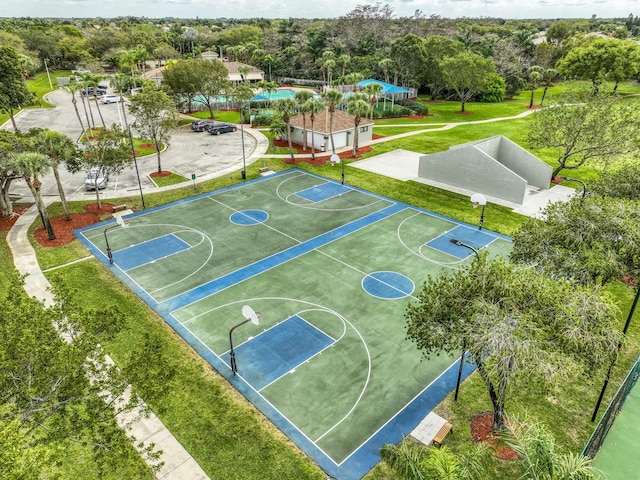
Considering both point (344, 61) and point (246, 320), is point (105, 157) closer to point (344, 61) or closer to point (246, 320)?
point (246, 320)

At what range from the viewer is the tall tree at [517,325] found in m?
12.4

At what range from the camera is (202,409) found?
703 inches

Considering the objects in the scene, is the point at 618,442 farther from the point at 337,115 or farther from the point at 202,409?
the point at 337,115

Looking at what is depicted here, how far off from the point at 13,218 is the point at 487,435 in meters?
39.4

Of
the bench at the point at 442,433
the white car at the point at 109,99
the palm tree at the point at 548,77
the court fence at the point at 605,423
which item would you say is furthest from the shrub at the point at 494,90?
the bench at the point at 442,433

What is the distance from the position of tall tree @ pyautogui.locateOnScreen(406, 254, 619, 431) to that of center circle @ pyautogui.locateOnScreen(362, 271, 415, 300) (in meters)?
10.2

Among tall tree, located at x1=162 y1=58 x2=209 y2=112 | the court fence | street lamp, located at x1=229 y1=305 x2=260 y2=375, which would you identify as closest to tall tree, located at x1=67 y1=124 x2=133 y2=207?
street lamp, located at x1=229 y1=305 x2=260 y2=375

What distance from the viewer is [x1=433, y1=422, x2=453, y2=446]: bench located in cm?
1580

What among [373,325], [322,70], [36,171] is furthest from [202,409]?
[322,70]

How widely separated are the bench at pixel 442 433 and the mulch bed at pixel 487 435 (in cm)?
106

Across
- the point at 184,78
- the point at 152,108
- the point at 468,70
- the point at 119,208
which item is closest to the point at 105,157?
the point at 119,208

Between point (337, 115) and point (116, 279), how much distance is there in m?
38.0

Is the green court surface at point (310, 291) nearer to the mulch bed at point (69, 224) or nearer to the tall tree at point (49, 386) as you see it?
the mulch bed at point (69, 224)

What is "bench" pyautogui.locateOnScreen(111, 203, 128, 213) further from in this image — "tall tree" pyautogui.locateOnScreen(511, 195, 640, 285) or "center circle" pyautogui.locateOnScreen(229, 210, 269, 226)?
"tall tree" pyautogui.locateOnScreen(511, 195, 640, 285)
